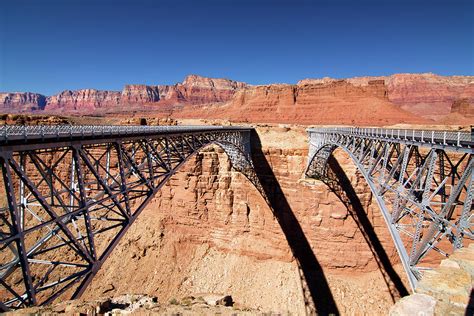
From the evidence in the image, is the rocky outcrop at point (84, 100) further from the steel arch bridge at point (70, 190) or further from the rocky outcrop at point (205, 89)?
the steel arch bridge at point (70, 190)

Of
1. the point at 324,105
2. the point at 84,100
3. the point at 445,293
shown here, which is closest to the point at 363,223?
the point at 445,293

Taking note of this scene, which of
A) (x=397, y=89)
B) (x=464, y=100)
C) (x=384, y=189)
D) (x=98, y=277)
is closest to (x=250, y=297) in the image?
(x=98, y=277)

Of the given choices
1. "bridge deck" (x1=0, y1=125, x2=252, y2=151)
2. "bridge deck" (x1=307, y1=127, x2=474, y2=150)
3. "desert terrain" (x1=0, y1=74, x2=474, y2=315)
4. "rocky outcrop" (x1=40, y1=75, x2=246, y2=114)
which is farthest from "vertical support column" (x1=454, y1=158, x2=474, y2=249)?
"rocky outcrop" (x1=40, y1=75, x2=246, y2=114)

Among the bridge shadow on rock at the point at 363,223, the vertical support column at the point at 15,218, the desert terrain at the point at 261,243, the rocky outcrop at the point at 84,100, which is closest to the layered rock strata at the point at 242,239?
the desert terrain at the point at 261,243

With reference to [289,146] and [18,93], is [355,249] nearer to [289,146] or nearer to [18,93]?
[289,146]

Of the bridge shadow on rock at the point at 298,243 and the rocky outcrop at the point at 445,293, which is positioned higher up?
the rocky outcrop at the point at 445,293

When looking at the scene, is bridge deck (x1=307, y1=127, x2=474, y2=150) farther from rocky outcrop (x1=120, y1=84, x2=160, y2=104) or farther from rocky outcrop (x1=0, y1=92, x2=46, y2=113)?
rocky outcrop (x1=0, y1=92, x2=46, y2=113)
